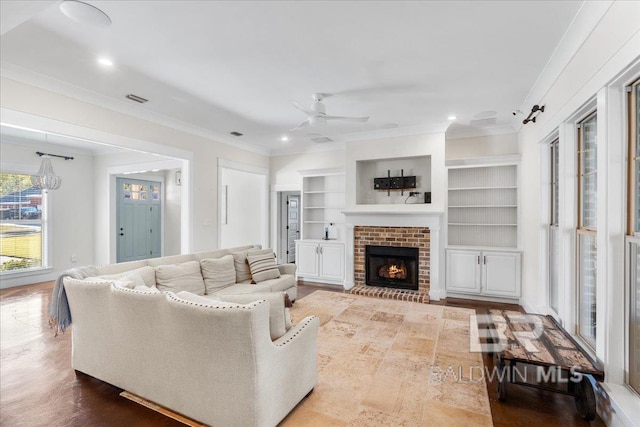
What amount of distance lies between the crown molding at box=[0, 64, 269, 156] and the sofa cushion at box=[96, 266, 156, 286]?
2.17 m

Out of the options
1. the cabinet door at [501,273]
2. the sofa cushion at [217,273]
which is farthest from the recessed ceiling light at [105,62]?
the cabinet door at [501,273]

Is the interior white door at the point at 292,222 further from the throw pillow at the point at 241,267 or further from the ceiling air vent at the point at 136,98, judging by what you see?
the ceiling air vent at the point at 136,98

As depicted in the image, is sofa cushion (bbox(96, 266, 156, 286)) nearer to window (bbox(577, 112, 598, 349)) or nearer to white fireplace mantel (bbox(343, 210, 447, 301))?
white fireplace mantel (bbox(343, 210, 447, 301))

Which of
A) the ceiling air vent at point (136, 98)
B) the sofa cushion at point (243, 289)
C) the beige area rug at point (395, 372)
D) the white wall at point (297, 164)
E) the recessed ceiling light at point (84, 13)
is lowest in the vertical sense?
the beige area rug at point (395, 372)

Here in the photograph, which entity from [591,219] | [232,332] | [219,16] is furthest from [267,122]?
[591,219]

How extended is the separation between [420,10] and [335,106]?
2.04m

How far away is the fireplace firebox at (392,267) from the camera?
17.8ft

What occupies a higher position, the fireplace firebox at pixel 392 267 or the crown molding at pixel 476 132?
the crown molding at pixel 476 132

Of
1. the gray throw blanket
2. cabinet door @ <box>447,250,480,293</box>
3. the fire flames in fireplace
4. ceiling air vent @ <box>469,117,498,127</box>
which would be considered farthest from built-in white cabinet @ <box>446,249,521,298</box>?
the gray throw blanket

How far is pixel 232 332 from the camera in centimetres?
177

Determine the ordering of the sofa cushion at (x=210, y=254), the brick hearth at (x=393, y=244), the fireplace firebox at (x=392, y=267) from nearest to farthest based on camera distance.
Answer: the sofa cushion at (x=210, y=254), the brick hearth at (x=393, y=244), the fireplace firebox at (x=392, y=267)

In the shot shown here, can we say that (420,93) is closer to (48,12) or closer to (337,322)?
(337,322)

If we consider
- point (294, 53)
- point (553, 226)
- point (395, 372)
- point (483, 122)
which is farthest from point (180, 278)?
point (483, 122)

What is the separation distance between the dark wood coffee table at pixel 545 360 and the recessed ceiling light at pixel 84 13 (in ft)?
12.3
